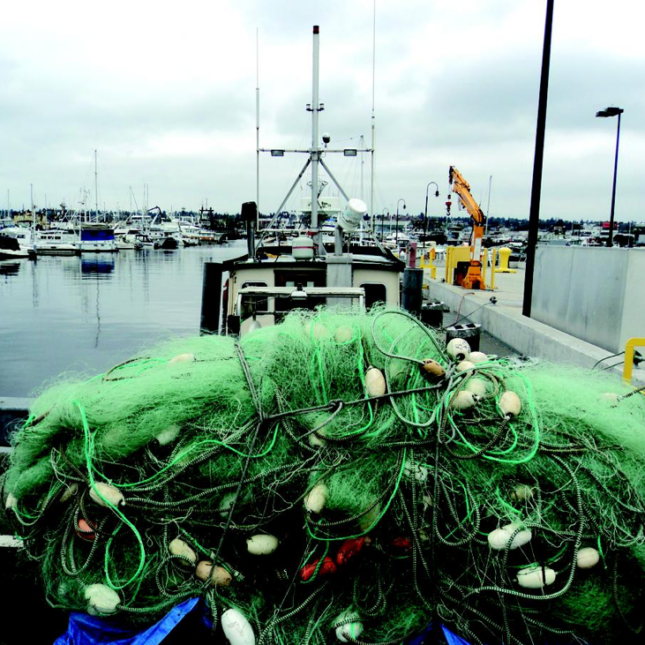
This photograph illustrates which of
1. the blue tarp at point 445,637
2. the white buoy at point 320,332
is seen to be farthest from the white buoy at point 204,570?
the white buoy at point 320,332

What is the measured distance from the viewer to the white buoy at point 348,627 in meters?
2.51

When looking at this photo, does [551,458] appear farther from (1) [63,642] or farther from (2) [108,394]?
(1) [63,642]

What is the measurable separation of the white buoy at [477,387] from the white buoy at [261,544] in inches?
44.1

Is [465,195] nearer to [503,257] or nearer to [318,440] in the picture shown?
[503,257]

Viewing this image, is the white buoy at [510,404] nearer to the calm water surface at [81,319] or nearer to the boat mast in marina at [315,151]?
the calm water surface at [81,319]

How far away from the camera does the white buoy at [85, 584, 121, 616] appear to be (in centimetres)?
260

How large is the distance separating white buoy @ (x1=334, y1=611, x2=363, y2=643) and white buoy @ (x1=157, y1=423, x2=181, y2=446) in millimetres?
1081

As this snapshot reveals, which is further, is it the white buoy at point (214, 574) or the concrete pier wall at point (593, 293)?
the concrete pier wall at point (593, 293)

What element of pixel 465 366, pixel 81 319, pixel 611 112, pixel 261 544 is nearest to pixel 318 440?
pixel 261 544

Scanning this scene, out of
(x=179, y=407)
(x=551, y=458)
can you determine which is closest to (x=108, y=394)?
(x=179, y=407)

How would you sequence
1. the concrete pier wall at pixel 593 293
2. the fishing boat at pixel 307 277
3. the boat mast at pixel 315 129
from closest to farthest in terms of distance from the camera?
the fishing boat at pixel 307 277
the concrete pier wall at pixel 593 293
the boat mast at pixel 315 129

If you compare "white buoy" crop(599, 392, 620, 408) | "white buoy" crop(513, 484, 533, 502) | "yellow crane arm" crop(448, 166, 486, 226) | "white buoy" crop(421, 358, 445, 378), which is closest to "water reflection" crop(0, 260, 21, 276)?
"yellow crane arm" crop(448, 166, 486, 226)

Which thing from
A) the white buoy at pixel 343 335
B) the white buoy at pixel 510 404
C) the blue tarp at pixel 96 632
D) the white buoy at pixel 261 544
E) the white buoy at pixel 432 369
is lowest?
the blue tarp at pixel 96 632

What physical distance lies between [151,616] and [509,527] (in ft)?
5.41
